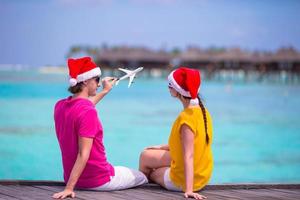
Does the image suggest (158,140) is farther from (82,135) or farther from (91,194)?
(82,135)

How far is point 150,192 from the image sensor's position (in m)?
3.87

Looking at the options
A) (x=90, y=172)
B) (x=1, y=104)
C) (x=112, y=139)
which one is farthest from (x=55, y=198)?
(x=1, y=104)

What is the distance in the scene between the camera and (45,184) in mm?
4008

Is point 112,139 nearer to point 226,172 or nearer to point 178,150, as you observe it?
point 226,172

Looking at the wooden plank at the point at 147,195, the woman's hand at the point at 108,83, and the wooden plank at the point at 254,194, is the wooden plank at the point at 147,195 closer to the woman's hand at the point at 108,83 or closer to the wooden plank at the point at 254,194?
the wooden plank at the point at 254,194

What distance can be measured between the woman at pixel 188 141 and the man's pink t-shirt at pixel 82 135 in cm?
36

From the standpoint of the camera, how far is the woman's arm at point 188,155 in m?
3.61

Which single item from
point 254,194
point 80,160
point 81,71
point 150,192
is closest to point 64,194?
point 80,160

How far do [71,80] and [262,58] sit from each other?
174ft

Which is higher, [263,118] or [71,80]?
[71,80]

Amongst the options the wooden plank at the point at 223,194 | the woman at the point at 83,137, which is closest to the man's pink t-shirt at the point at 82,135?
the woman at the point at 83,137

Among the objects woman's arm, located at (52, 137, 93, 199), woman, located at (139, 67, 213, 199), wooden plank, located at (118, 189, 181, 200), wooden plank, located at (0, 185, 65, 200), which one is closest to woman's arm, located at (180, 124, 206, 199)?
woman, located at (139, 67, 213, 199)

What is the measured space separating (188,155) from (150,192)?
391mm

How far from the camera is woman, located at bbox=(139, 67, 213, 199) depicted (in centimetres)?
363
